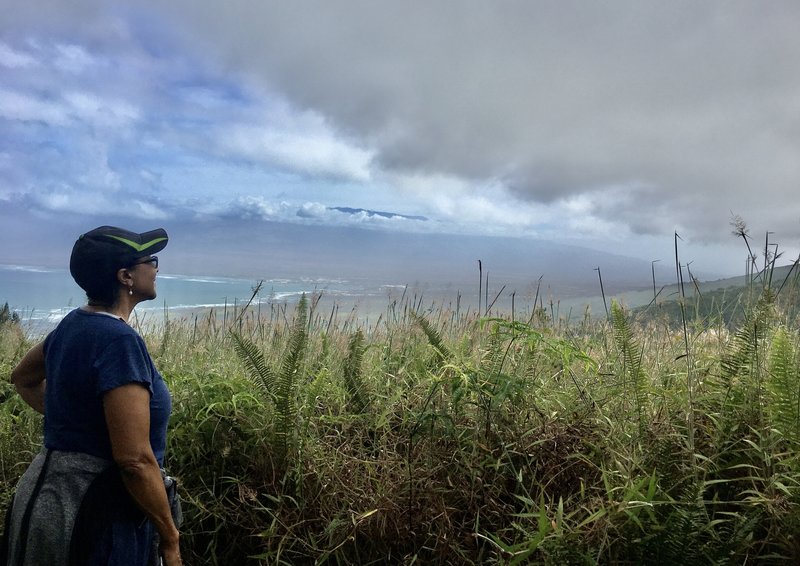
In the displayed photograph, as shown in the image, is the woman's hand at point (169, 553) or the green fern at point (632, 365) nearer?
the woman's hand at point (169, 553)

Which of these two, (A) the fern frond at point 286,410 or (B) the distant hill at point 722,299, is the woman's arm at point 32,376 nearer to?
(A) the fern frond at point 286,410

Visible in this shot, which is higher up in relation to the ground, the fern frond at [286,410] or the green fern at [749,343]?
the green fern at [749,343]

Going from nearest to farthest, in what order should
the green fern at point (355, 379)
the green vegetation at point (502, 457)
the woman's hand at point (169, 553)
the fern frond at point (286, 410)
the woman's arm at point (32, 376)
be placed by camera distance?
the woman's hand at point (169, 553)
the green vegetation at point (502, 457)
the woman's arm at point (32, 376)
the fern frond at point (286, 410)
the green fern at point (355, 379)

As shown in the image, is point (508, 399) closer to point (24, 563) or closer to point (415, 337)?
point (415, 337)

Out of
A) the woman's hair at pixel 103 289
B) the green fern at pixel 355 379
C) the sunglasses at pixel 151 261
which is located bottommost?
the green fern at pixel 355 379

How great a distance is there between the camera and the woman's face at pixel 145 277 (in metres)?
2.59

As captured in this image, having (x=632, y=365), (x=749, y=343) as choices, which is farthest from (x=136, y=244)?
(x=749, y=343)

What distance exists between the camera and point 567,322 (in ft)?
20.1

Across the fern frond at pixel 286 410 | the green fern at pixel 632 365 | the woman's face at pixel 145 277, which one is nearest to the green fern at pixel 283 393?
the fern frond at pixel 286 410

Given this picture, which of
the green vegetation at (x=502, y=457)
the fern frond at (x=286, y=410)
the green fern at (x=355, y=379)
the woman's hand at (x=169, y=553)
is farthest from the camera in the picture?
the green fern at (x=355, y=379)

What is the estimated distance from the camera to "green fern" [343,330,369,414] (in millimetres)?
4070

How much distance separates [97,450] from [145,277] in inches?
28.5

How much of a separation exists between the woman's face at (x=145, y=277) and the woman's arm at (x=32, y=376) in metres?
0.57

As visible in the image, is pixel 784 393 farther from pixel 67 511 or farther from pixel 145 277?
pixel 67 511
